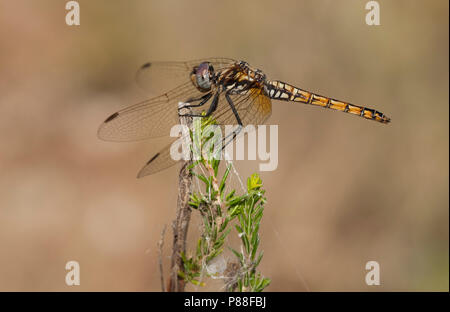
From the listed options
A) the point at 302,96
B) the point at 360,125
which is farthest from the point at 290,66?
the point at 360,125

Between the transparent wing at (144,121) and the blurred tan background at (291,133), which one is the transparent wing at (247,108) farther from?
the blurred tan background at (291,133)

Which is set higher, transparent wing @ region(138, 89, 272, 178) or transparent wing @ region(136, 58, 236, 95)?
transparent wing @ region(136, 58, 236, 95)

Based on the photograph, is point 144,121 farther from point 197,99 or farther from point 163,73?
point 163,73

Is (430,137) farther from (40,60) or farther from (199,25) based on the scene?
(40,60)

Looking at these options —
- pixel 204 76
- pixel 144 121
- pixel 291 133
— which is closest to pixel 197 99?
pixel 204 76

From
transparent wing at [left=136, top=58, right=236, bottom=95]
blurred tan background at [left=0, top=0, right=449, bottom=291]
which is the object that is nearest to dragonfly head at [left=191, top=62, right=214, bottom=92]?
transparent wing at [left=136, top=58, right=236, bottom=95]

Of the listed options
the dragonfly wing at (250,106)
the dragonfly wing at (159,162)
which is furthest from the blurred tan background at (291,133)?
the dragonfly wing at (159,162)

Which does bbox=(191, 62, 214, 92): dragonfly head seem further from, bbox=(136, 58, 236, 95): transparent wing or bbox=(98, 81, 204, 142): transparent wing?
bbox=(136, 58, 236, 95): transparent wing
